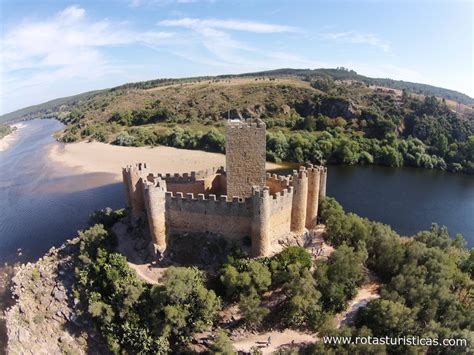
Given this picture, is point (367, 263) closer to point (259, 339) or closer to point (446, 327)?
point (446, 327)

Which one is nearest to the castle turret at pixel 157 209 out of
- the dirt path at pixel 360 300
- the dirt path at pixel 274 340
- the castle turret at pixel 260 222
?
the castle turret at pixel 260 222

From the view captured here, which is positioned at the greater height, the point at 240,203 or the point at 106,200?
the point at 240,203

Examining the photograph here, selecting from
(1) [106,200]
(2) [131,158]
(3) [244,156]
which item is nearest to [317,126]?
(2) [131,158]

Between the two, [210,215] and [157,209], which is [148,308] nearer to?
[157,209]

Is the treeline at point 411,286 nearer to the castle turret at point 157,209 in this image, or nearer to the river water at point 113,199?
the castle turret at point 157,209

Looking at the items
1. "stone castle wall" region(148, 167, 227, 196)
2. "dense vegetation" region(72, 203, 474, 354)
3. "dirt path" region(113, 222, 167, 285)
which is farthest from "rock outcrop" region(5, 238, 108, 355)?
"stone castle wall" region(148, 167, 227, 196)

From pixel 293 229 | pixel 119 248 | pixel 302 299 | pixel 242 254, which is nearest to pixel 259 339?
pixel 302 299
